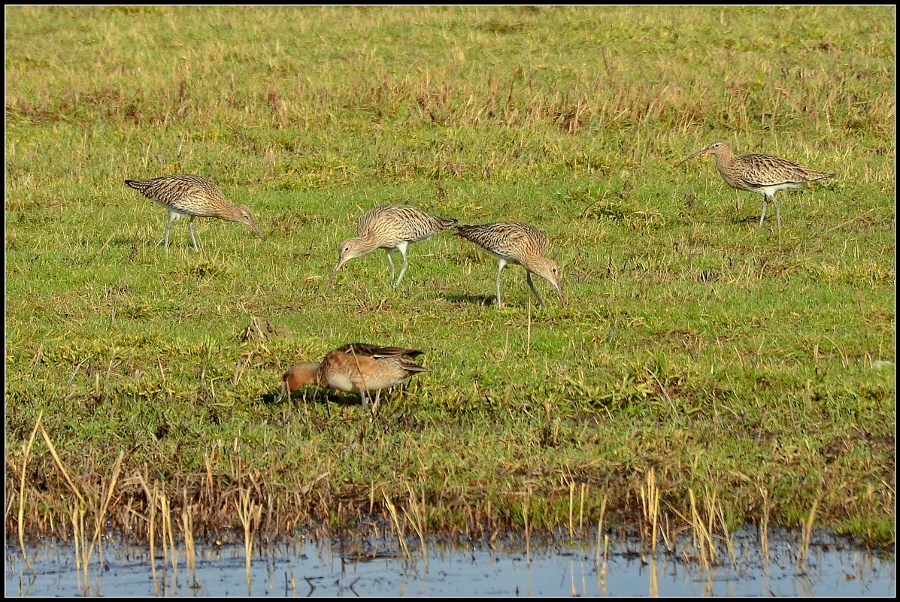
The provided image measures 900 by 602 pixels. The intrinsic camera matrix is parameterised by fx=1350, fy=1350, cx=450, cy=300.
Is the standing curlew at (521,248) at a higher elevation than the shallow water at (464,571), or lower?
higher

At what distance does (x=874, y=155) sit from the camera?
18.2m

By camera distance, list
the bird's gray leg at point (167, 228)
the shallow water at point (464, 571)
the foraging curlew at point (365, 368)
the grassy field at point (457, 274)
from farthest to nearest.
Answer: the bird's gray leg at point (167, 228)
the foraging curlew at point (365, 368)
the grassy field at point (457, 274)
the shallow water at point (464, 571)

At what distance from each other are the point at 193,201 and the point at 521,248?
4550 millimetres

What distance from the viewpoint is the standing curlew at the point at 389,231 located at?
536 inches

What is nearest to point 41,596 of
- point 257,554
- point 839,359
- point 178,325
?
point 257,554

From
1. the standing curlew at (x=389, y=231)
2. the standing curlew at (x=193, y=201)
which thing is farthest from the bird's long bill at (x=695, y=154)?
the standing curlew at (x=193, y=201)

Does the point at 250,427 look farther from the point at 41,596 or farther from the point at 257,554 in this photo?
the point at 41,596

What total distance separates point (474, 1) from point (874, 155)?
30.4 ft

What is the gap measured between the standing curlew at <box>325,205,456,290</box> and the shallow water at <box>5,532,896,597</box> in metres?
6.11

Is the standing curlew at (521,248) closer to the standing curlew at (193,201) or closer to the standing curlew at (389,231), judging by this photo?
the standing curlew at (389,231)

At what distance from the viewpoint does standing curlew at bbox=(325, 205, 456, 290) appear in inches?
536

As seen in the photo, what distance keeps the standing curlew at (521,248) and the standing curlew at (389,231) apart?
115cm

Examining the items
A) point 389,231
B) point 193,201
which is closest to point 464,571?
point 389,231

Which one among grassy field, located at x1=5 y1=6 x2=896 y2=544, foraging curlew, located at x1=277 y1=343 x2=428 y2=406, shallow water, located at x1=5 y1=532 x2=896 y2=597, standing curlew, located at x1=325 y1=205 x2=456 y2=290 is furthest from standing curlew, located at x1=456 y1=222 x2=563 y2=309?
shallow water, located at x1=5 y1=532 x2=896 y2=597
